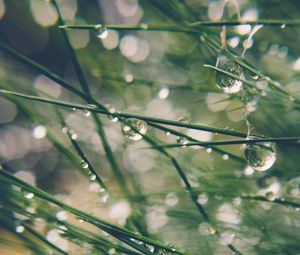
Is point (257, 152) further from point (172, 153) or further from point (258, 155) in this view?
point (172, 153)

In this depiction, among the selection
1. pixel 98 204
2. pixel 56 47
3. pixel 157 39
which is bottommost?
pixel 98 204

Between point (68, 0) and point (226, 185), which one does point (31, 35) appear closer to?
point (68, 0)

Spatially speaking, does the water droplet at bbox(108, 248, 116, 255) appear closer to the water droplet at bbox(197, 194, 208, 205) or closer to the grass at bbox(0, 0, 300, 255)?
the grass at bbox(0, 0, 300, 255)

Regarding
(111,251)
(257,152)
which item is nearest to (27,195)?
(111,251)

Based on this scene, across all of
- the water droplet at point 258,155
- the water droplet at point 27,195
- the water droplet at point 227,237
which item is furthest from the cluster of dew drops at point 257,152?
the water droplet at point 27,195

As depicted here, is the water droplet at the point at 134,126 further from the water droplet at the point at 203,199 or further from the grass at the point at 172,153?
the water droplet at the point at 203,199

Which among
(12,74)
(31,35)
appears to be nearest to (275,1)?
(12,74)

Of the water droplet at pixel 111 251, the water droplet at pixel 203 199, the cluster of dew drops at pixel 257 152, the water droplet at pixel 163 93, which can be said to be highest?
the water droplet at pixel 163 93

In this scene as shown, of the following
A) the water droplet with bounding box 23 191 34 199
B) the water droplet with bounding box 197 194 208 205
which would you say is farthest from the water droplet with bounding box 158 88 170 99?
the water droplet with bounding box 23 191 34 199
